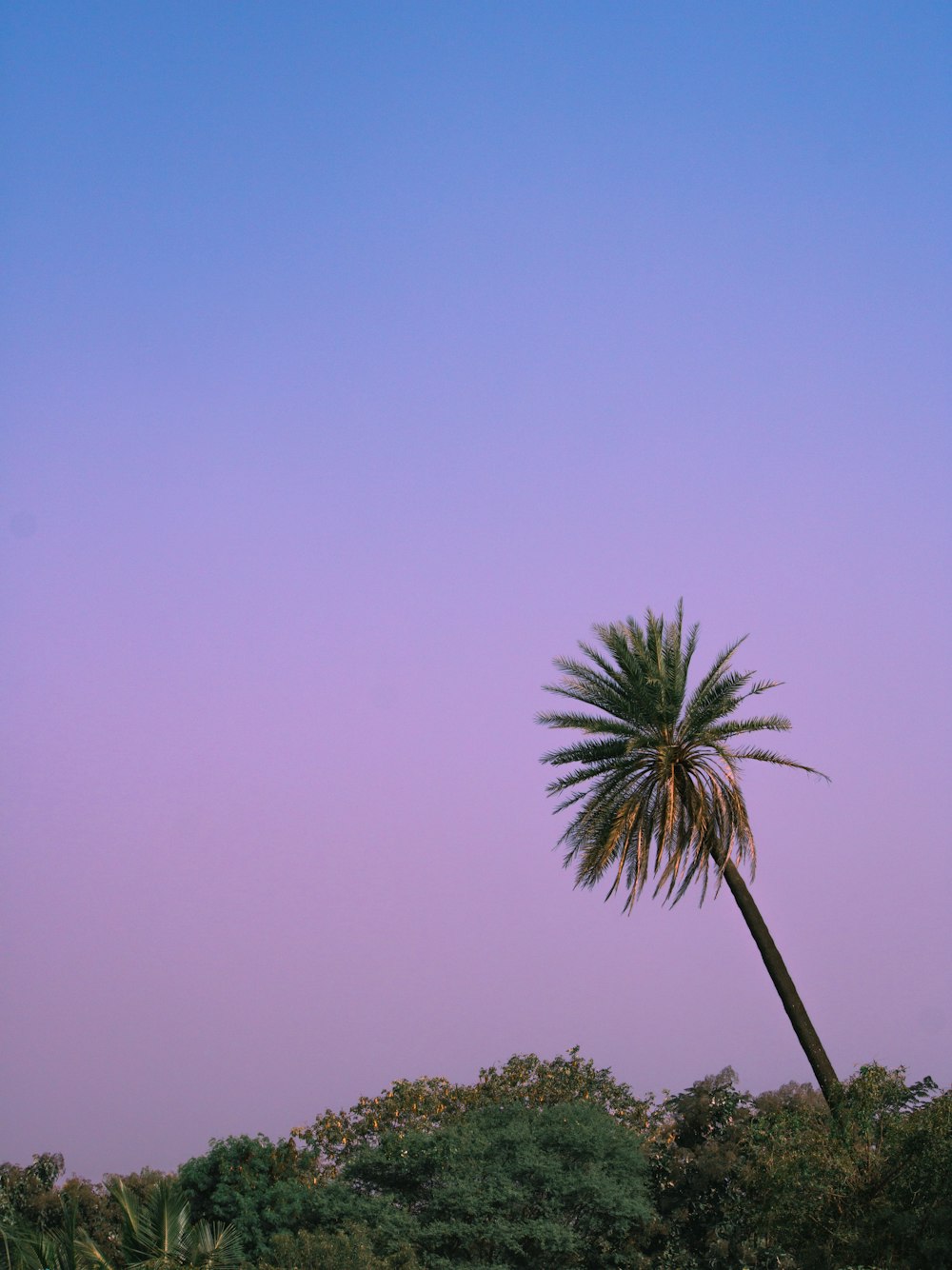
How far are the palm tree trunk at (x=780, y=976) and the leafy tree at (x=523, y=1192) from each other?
566 cm

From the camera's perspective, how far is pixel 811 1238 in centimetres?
2619

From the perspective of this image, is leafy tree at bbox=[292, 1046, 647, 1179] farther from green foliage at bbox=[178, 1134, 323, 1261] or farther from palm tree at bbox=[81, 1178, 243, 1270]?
palm tree at bbox=[81, 1178, 243, 1270]

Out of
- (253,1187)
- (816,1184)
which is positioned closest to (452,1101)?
(253,1187)

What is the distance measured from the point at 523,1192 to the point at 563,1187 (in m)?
1.04

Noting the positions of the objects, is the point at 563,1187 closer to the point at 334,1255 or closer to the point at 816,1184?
the point at 334,1255

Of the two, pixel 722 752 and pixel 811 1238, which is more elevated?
pixel 722 752

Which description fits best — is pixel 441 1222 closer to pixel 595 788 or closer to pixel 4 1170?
pixel 595 788

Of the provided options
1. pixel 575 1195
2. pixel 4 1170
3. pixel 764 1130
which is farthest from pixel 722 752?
pixel 4 1170

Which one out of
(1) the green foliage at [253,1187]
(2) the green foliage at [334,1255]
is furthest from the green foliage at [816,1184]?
(1) the green foliage at [253,1187]

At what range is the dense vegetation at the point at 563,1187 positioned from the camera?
2558 centimetres

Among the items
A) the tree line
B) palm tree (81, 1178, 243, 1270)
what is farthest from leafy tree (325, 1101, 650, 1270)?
palm tree (81, 1178, 243, 1270)

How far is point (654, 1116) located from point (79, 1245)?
836 inches

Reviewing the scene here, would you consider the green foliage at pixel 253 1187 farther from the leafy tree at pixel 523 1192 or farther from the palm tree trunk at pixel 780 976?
the palm tree trunk at pixel 780 976

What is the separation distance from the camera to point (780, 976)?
119 ft
